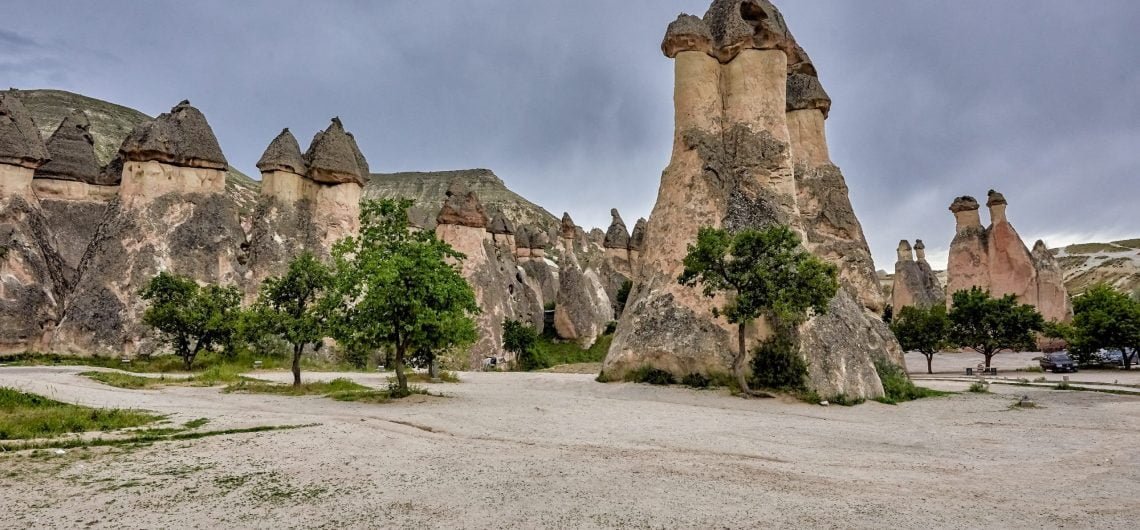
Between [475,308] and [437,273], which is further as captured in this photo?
[475,308]

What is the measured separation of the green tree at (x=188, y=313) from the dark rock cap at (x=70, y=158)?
1401 cm

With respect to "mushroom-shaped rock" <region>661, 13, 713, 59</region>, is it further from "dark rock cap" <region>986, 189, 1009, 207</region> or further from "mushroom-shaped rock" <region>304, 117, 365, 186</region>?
"dark rock cap" <region>986, 189, 1009, 207</region>

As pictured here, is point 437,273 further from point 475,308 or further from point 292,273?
point 292,273

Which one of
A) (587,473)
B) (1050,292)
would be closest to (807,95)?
(587,473)

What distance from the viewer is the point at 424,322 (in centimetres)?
1255

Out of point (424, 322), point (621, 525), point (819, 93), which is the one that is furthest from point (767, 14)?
point (621, 525)

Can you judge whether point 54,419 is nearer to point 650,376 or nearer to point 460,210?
point 650,376

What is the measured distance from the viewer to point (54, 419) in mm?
8766

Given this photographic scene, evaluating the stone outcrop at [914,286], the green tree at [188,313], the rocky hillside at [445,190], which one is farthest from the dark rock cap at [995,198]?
the rocky hillside at [445,190]

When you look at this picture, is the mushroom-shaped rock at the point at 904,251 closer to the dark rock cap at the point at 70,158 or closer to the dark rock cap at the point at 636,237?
the dark rock cap at the point at 636,237

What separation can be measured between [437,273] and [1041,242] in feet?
163

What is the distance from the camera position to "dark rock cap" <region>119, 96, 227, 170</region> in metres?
26.2

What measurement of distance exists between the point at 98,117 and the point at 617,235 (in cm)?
7164

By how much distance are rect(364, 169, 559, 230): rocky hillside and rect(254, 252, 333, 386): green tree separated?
307ft
